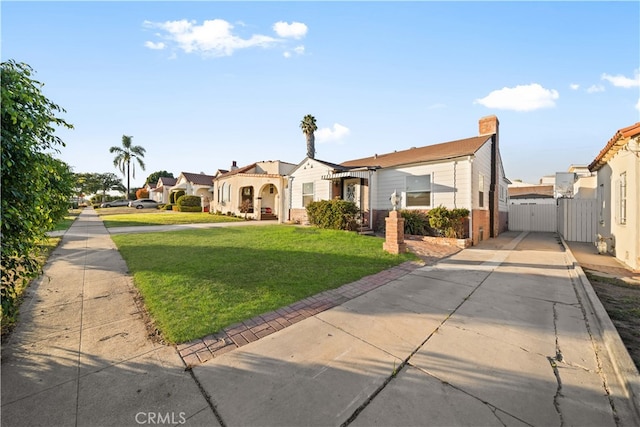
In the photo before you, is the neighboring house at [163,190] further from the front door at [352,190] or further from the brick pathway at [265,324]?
the brick pathway at [265,324]

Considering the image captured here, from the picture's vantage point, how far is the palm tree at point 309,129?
89.4ft

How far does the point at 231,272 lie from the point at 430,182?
1009cm

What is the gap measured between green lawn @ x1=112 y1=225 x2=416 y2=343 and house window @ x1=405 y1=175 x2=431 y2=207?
163 inches

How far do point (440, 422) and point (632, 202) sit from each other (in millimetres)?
8922

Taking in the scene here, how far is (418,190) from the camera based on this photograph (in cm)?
1253

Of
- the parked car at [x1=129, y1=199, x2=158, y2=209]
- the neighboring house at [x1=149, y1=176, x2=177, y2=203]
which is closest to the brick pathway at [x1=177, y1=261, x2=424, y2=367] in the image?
the parked car at [x1=129, y1=199, x2=158, y2=209]

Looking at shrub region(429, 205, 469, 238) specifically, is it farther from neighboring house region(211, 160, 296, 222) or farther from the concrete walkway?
neighboring house region(211, 160, 296, 222)

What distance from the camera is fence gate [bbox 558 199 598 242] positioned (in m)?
12.0

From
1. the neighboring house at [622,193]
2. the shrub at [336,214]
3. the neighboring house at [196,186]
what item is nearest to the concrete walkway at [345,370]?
the neighboring house at [622,193]

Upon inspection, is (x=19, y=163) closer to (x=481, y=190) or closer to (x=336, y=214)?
(x=336, y=214)

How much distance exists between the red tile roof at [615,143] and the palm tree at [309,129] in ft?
70.5

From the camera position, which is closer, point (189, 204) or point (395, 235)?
point (395, 235)

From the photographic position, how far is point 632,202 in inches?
265

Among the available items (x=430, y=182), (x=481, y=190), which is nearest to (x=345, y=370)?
(x=430, y=182)
